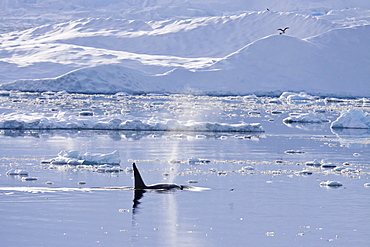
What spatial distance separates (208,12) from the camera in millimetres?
128625

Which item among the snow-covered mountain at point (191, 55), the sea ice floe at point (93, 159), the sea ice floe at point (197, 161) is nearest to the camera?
the sea ice floe at point (93, 159)

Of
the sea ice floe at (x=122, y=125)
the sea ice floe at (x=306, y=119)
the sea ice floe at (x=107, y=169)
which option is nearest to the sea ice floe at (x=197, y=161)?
the sea ice floe at (x=107, y=169)

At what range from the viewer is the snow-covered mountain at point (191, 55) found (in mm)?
60906

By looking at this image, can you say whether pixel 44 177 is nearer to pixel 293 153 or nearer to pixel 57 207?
pixel 57 207

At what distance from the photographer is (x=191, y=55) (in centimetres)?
8525

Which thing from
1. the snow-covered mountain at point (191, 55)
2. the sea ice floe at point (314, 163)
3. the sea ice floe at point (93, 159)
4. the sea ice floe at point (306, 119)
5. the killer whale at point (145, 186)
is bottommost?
the killer whale at point (145, 186)

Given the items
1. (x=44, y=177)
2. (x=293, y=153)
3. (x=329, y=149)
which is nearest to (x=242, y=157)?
(x=293, y=153)

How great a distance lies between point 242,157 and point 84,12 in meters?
108

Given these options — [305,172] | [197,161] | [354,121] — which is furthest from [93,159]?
[354,121]

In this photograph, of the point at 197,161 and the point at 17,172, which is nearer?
the point at 17,172

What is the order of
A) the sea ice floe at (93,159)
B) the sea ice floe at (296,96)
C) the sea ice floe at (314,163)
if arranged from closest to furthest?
the sea ice floe at (93,159), the sea ice floe at (314,163), the sea ice floe at (296,96)

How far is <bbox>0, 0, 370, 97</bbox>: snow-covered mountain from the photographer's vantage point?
60906 millimetres

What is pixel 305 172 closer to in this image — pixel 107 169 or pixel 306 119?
pixel 107 169

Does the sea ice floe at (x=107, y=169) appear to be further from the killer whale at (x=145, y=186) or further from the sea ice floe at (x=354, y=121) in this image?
the sea ice floe at (x=354, y=121)
